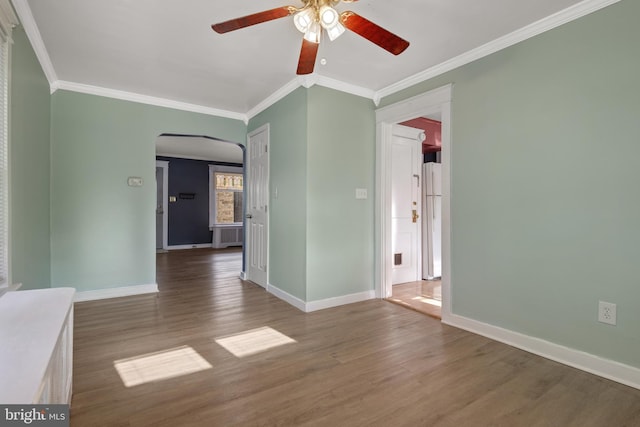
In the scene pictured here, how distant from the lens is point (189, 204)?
8383 millimetres

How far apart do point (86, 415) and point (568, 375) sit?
2779mm

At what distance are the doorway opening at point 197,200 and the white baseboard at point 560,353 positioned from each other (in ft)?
19.7

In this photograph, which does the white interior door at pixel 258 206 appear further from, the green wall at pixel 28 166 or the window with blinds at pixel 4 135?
the window with blinds at pixel 4 135

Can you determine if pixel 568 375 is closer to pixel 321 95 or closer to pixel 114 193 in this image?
pixel 321 95

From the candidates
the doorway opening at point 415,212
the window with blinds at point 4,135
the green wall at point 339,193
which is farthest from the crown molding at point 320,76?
the doorway opening at point 415,212

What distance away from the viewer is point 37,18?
→ 7.52 feet

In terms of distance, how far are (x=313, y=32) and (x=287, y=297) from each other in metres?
2.67

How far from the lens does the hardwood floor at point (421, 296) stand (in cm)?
335

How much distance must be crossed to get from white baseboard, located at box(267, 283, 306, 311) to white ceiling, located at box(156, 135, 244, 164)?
316 cm

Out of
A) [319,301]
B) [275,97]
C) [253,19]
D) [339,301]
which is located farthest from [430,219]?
[253,19]

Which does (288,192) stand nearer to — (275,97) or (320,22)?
(275,97)

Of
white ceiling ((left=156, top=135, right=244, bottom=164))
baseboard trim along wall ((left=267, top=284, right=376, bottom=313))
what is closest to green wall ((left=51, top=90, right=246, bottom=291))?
baseboard trim along wall ((left=267, top=284, right=376, bottom=313))

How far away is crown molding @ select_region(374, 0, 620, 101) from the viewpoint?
2.12m

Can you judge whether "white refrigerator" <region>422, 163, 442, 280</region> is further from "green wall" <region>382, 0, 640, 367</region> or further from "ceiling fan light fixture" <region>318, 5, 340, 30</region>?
"ceiling fan light fixture" <region>318, 5, 340, 30</region>
